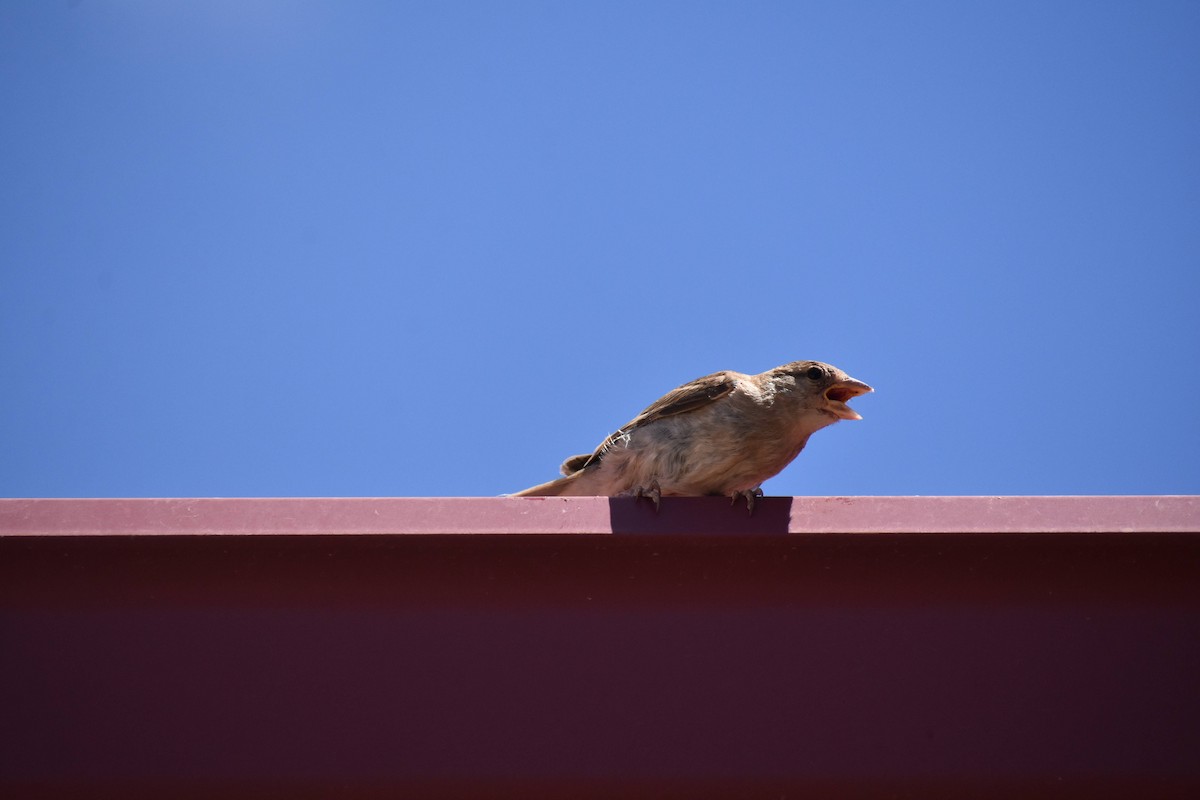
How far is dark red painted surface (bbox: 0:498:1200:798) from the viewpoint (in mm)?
2242

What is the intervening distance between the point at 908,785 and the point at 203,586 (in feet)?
5.56

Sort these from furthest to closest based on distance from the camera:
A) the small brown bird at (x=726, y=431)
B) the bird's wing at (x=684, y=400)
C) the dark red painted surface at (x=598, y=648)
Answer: the bird's wing at (x=684, y=400), the small brown bird at (x=726, y=431), the dark red painted surface at (x=598, y=648)

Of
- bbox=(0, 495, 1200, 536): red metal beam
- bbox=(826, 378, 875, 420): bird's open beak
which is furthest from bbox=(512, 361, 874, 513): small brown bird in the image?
bbox=(0, 495, 1200, 536): red metal beam

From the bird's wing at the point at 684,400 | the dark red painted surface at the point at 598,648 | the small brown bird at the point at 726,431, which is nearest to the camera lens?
the dark red painted surface at the point at 598,648

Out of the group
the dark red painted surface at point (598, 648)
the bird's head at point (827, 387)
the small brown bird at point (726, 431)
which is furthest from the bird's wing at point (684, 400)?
the dark red painted surface at point (598, 648)

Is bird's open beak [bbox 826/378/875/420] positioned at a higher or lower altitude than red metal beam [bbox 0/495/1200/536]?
higher

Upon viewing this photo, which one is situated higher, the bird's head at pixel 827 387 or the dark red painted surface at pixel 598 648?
the bird's head at pixel 827 387

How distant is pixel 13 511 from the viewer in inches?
92.4

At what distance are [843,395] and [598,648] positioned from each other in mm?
2054

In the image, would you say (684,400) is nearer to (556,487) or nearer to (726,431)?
(726,431)

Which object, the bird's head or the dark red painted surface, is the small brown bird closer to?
the bird's head

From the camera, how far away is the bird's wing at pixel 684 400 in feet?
13.4

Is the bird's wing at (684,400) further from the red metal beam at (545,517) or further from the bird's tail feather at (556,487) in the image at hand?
the red metal beam at (545,517)

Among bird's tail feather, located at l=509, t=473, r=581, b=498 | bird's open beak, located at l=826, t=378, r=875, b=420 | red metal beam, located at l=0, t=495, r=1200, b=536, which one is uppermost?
bird's open beak, located at l=826, t=378, r=875, b=420
